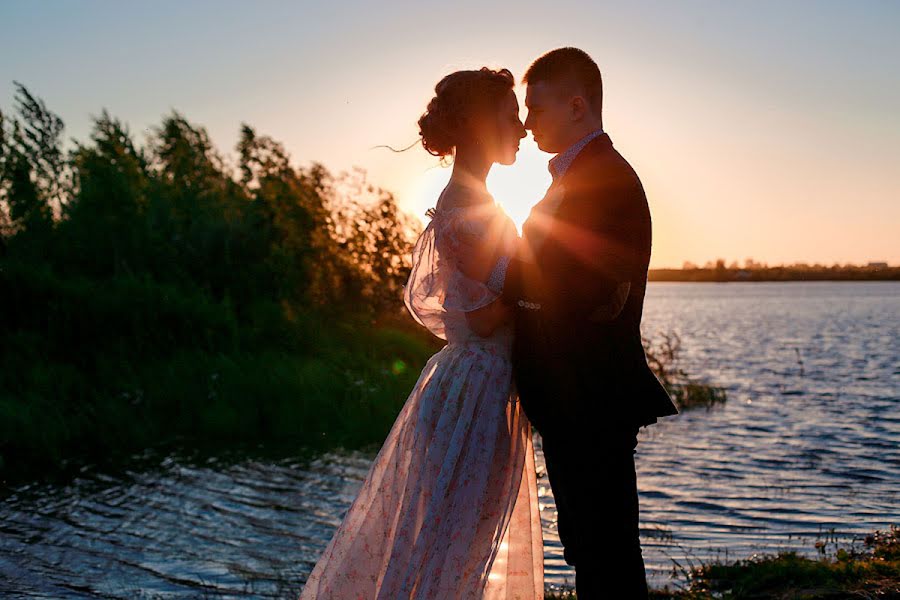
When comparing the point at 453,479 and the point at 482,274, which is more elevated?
the point at 482,274

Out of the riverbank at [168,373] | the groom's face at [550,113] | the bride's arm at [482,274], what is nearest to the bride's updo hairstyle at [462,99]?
the groom's face at [550,113]

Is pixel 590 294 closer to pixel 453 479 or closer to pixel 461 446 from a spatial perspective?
pixel 461 446

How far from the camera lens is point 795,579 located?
5219 mm

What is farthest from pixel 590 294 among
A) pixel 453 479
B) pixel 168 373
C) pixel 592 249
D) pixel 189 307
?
pixel 189 307

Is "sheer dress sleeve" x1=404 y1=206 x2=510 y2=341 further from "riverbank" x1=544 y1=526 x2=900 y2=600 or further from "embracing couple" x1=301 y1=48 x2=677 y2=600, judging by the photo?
"riverbank" x1=544 y1=526 x2=900 y2=600

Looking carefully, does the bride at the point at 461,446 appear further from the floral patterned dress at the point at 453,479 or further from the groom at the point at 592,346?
the groom at the point at 592,346

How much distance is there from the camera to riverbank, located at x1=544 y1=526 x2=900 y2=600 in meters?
4.78

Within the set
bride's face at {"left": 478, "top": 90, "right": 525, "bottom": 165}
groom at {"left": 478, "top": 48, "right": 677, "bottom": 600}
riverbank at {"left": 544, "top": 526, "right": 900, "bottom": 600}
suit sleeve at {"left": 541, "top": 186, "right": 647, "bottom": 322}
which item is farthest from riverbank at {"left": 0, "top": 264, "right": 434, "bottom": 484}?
suit sleeve at {"left": 541, "top": 186, "right": 647, "bottom": 322}

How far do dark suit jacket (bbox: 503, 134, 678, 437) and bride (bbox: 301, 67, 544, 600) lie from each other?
28 centimetres

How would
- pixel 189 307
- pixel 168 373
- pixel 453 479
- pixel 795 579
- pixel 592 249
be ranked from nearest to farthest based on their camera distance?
pixel 592 249
pixel 453 479
pixel 795 579
pixel 168 373
pixel 189 307

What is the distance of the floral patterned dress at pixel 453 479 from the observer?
346 centimetres

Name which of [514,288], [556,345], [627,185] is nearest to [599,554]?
[556,345]

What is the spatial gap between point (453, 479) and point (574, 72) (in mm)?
1649

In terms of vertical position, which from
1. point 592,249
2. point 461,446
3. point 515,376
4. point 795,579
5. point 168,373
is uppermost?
point 592,249
